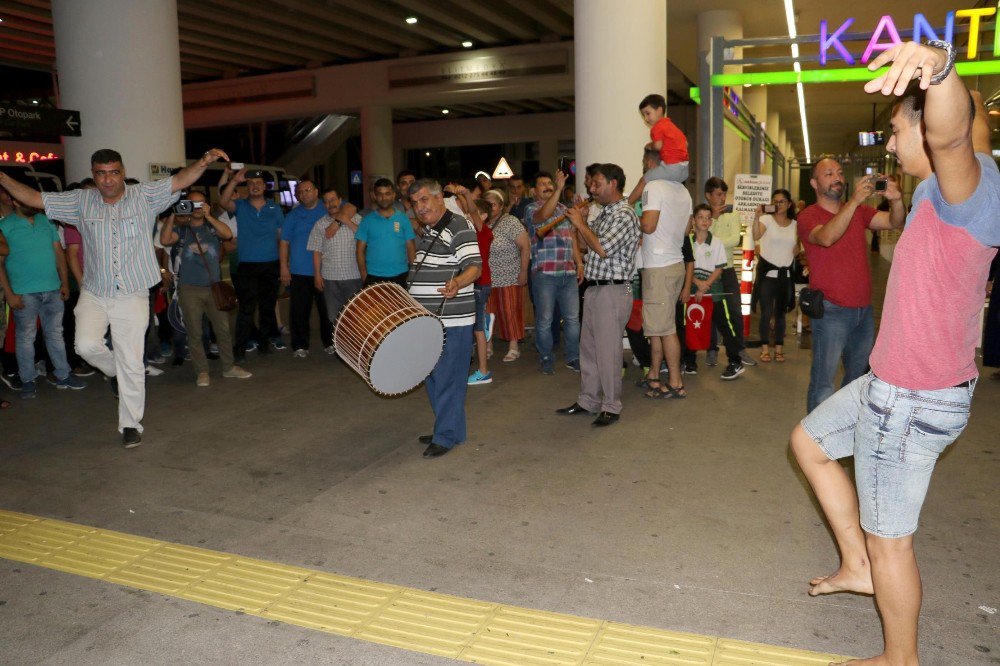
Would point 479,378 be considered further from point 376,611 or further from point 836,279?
point 376,611

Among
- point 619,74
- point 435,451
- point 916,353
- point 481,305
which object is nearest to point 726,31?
point 619,74

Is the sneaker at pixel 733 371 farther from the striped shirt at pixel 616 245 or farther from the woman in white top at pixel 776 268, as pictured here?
the striped shirt at pixel 616 245

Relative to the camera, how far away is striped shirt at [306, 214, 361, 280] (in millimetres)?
8586

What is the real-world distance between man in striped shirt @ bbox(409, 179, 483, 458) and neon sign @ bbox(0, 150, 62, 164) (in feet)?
57.6

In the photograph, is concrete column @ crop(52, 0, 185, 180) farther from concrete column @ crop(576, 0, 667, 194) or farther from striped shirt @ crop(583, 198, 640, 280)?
striped shirt @ crop(583, 198, 640, 280)

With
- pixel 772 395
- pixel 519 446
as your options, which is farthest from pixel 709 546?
pixel 772 395

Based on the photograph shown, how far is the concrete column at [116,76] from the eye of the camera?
950 cm

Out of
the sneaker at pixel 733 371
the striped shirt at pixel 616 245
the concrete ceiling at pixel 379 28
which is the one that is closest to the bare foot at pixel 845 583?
the striped shirt at pixel 616 245

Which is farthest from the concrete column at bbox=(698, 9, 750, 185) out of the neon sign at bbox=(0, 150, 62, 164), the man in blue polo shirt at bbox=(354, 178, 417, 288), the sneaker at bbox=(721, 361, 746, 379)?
the neon sign at bbox=(0, 150, 62, 164)

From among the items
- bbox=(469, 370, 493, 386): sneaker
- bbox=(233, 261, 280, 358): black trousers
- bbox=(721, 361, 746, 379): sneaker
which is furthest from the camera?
bbox=(233, 261, 280, 358): black trousers

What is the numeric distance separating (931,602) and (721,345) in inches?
240

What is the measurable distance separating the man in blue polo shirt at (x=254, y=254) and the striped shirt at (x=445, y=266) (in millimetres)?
4028

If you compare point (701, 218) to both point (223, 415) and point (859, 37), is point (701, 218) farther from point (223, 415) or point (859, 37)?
point (223, 415)

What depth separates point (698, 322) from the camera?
7.45 meters
